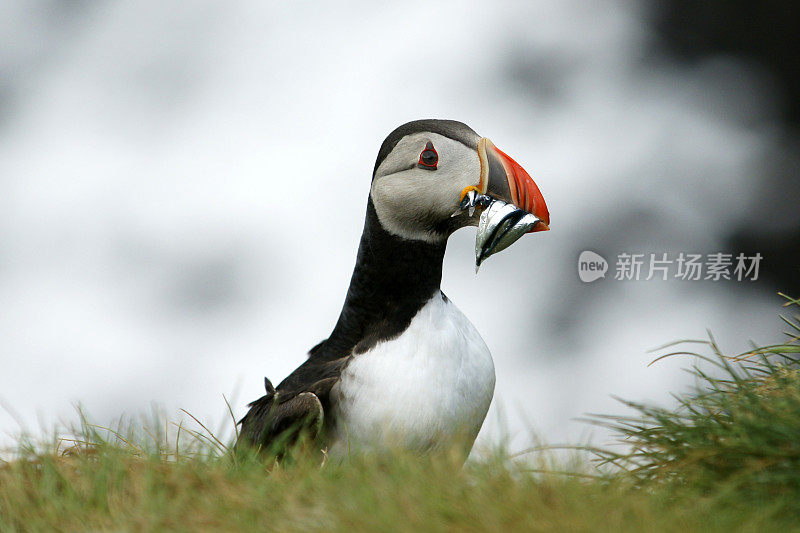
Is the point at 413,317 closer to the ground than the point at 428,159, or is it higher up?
closer to the ground

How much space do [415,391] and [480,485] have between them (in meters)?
0.78

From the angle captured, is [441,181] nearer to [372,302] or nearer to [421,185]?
[421,185]

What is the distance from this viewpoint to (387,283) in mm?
3057

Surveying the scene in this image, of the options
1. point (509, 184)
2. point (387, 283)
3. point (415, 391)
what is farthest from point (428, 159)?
point (415, 391)

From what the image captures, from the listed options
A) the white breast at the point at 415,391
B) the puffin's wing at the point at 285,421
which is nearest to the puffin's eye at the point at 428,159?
the white breast at the point at 415,391

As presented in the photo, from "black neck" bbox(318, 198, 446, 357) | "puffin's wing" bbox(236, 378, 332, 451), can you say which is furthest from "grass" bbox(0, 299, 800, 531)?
"black neck" bbox(318, 198, 446, 357)

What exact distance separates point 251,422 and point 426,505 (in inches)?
51.2

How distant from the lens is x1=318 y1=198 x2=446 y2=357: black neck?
3024 mm

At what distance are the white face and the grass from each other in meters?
0.85

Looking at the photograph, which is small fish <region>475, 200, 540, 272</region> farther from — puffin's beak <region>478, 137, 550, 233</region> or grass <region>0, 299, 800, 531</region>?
grass <region>0, 299, 800, 531</region>

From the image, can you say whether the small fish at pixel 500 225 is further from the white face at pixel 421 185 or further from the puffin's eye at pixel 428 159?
the puffin's eye at pixel 428 159

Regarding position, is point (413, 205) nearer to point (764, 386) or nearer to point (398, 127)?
point (398, 127)

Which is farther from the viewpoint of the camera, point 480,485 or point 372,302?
point 372,302

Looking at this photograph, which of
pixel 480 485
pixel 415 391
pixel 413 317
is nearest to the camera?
pixel 480 485
